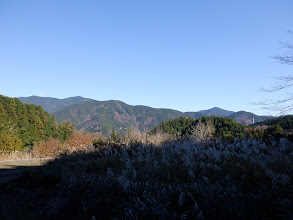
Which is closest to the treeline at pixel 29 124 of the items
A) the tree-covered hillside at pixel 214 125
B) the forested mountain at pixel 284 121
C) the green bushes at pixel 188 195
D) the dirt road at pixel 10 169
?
the dirt road at pixel 10 169

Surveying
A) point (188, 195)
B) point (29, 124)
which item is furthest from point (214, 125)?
point (188, 195)

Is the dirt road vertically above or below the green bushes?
below

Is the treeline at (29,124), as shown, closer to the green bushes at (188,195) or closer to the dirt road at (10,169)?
the dirt road at (10,169)

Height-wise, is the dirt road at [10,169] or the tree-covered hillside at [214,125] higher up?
the tree-covered hillside at [214,125]

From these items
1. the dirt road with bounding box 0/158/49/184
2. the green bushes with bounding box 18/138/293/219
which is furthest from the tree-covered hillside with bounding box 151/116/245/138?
the green bushes with bounding box 18/138/293/219

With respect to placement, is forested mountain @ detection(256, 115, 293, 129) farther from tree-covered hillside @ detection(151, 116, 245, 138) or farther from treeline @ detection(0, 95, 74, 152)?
treeline @ detection(0, 95, 74, 152)

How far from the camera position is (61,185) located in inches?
145

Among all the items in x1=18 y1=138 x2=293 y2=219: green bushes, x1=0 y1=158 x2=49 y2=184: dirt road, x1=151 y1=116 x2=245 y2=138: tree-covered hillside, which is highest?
x1=151 y1=116 x2=245 y2=138: tree-covered hillside

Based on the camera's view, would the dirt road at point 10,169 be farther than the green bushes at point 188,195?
Yes

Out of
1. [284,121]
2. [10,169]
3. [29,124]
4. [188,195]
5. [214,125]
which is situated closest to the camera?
[188,195]

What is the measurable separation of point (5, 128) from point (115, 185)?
1485 cm

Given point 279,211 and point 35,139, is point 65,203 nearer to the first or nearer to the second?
point 279,211

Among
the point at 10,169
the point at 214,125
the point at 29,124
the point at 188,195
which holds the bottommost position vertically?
the point at 10,169

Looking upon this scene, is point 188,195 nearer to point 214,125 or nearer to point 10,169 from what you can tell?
point 10,169
